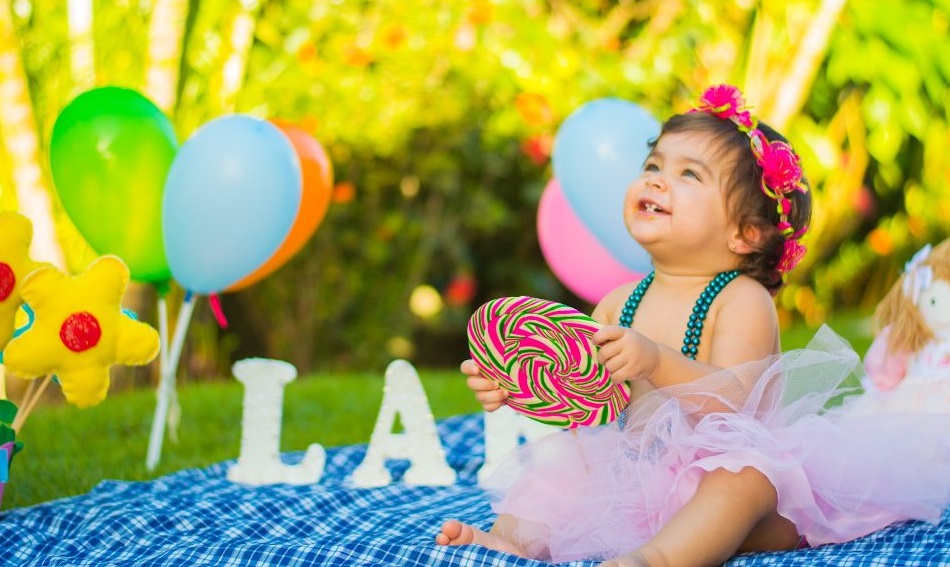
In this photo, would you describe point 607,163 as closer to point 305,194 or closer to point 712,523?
point 305,194

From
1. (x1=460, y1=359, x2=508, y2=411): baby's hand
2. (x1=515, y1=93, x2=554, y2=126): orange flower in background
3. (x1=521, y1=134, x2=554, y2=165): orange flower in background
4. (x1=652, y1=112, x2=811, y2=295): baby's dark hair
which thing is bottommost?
(x1=460, y1=359, x2=508, y2=411): baby's hand

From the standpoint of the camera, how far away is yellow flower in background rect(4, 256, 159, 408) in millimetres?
1913

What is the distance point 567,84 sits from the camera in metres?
4.52

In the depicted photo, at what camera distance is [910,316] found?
2348 millimetres

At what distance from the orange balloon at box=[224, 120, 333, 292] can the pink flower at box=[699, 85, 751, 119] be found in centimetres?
111

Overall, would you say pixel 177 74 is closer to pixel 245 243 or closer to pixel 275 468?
pixel 245 243

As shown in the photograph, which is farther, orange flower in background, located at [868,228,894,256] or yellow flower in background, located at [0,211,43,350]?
orange flower in background, located at [868,228,894,256]

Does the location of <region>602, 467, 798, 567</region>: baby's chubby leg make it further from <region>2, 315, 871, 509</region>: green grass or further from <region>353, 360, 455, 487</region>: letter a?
<region>2, 315, 871, 509</region>: green grass

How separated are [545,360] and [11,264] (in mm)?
954

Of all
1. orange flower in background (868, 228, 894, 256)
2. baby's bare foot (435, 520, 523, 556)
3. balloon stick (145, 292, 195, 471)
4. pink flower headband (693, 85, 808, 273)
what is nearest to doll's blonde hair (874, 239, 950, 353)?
pink flower headband (693, 85, 808, 273)

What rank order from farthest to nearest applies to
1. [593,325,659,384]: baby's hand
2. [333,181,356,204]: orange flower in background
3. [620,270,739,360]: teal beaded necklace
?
[333,181,356,204]: orange flower in background < [620,270,739,360]: teal beaded necklace < [593,325,659,384]: baby's hand

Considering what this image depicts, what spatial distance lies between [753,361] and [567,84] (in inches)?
115

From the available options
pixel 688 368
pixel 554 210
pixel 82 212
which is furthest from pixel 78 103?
pixel 688 368

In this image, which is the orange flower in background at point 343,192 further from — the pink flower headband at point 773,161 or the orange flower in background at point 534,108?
the pink flower headband at point 773,161
